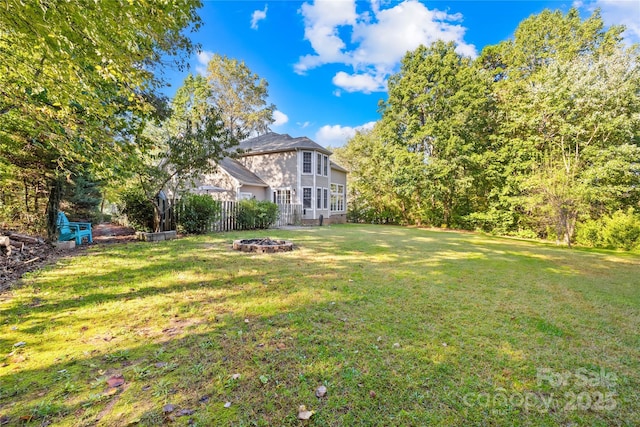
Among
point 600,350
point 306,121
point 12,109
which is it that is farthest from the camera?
point 306,121

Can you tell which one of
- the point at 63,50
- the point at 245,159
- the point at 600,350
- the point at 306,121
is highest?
the point at 306,121

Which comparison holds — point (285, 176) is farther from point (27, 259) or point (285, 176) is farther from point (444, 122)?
point (27, 259)

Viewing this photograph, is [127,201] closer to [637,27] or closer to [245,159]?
[245,159]

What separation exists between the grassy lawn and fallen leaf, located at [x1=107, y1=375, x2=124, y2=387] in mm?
15

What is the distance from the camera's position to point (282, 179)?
19.5 metres

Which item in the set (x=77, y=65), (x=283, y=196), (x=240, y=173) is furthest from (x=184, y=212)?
(x=283, y=196)

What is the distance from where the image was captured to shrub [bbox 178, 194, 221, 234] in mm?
10570

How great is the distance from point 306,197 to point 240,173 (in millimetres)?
4978

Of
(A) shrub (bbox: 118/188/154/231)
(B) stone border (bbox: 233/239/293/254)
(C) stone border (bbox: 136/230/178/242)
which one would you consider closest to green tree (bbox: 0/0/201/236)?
(B) stone border (bbox: 233/239/293/254)

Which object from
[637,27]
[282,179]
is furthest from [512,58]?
[282,179]

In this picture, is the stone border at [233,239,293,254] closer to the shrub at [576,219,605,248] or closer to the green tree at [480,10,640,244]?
the green tree at [480,10,640,244]

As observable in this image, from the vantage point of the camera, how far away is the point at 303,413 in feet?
6.01

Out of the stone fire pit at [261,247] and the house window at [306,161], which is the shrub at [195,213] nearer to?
the stone fire pit at [261,247]

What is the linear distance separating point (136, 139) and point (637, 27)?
79.5 feet
